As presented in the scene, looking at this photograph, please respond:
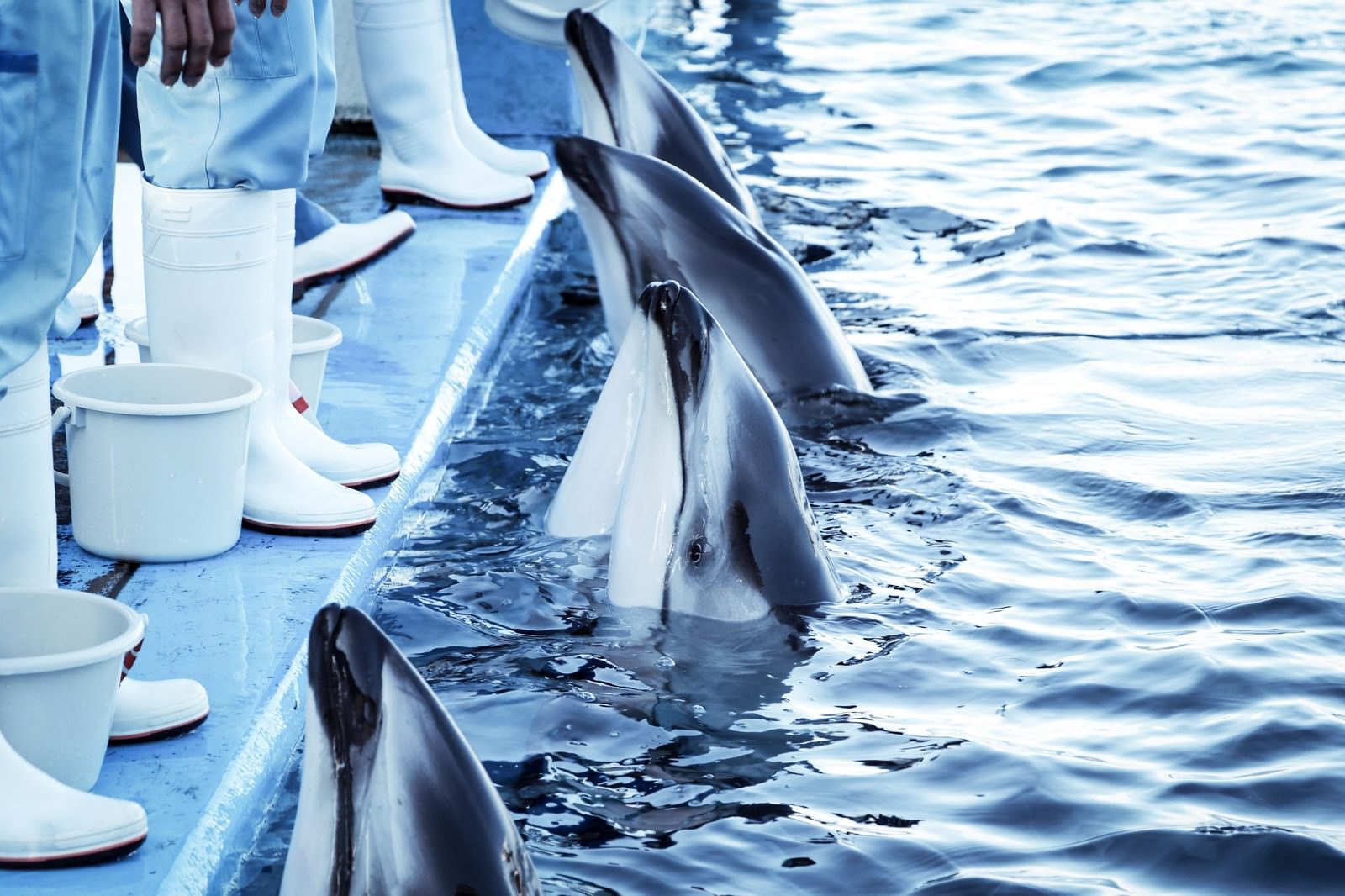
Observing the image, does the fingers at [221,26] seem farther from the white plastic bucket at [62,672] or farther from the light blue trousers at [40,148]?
the white plastic bucket at [62,672]

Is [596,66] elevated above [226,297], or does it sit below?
above

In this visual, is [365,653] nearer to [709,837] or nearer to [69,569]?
[709,837]

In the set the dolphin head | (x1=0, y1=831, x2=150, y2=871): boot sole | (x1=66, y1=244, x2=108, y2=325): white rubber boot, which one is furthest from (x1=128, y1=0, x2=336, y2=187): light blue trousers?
the dolphin head

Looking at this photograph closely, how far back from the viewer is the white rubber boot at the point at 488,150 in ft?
21.1

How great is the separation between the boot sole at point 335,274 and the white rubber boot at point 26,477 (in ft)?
8.49

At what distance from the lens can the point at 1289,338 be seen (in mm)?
6090

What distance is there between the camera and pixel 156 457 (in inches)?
131

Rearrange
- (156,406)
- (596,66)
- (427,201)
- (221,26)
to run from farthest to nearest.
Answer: (427,201) → (596,66) → (156,406) → (221,26)

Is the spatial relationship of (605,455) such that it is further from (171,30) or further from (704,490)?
(171,30)

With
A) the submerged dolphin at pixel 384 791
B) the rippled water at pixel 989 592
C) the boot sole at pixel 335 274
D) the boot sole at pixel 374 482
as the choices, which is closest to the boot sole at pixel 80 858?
the submerged dolphin at pixel 384 791

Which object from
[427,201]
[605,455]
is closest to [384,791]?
[605,455]

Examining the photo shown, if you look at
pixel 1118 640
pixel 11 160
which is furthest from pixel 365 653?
pixel 1118 640

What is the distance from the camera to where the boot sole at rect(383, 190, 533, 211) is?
6301 mm

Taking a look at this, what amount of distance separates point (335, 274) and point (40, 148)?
306cm
